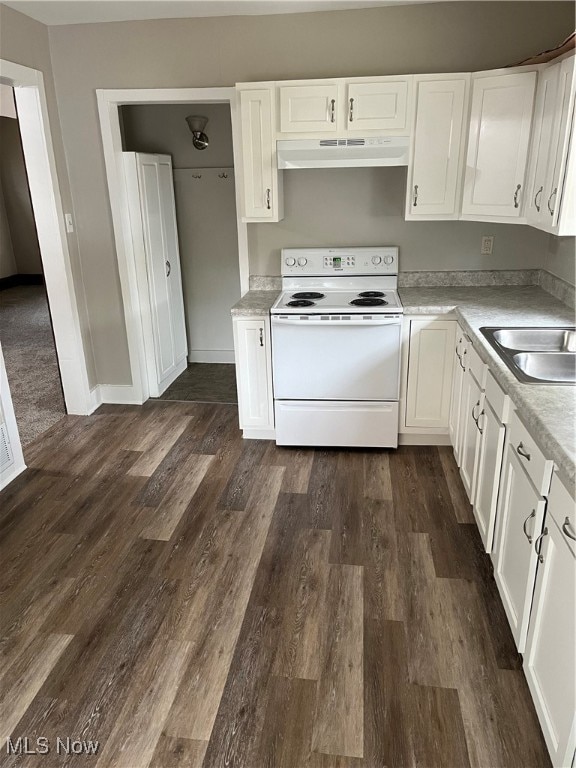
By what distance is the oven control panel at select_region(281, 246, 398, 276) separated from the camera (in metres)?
3.61

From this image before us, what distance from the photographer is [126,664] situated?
1.97 m

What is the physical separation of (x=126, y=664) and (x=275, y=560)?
0.77 metres

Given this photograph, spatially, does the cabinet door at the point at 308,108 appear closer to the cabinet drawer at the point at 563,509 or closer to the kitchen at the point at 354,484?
the kitchen at the point at 354,484

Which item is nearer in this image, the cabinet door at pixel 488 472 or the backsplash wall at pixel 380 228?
the cabinet door at pixel 488 472

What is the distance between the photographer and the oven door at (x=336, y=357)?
3.14 meters

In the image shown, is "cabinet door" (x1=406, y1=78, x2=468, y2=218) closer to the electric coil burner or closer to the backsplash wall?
the backsplash wall

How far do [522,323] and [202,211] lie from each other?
10.1 ft

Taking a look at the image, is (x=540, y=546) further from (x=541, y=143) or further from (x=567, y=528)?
(x=541, y=143)

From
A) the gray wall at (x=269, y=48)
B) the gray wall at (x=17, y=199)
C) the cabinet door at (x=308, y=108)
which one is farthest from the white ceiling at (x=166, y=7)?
the gray wall at (x=17, y=199)

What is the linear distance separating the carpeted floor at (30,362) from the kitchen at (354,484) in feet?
1.16

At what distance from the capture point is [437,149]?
10.2 feet

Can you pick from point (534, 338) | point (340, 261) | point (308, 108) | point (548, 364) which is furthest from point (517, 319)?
point (308, 108)

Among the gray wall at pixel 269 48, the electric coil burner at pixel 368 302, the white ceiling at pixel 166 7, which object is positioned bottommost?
the electric coil burner at pixel 368 302

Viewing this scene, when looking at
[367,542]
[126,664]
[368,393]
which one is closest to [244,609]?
[126,664]
